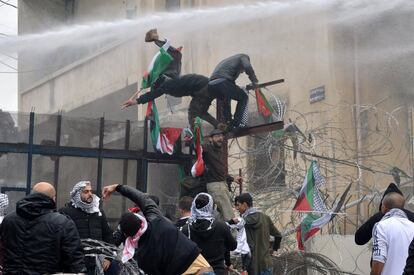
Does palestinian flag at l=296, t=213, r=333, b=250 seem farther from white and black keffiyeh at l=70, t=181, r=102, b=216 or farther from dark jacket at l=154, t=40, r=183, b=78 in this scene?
white and black keffiyeh at l=70, t=181, r=102, b=216

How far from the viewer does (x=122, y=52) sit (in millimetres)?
22438

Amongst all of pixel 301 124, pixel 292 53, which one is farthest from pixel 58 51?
pixel 301 124

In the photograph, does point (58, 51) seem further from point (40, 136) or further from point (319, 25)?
point (40, 136)

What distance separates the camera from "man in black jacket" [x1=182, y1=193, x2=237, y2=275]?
755 centimetres

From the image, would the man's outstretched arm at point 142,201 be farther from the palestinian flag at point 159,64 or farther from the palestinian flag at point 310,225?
the palestinian flag at point 159,64

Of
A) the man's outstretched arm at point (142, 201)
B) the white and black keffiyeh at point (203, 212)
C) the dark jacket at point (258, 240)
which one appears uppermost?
the man's outstretched arm at point (142, 201)

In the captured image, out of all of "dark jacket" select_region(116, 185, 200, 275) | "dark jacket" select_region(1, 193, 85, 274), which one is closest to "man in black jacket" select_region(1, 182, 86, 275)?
"dark jacket" select_region(1, 193, 85, 274)

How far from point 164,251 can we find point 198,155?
14.8 ft

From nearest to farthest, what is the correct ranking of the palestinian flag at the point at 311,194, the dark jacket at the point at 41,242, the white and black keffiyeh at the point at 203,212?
the dark jacket at the point at 41,242, the white and black keffiyeh at the point at 203,212, the palestinian flag at the point at 311,194

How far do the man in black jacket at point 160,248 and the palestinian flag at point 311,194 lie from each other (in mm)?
4769

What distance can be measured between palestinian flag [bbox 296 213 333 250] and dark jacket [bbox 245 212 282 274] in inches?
54.1

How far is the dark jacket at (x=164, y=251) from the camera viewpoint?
236 inches

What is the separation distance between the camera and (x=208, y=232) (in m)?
7.59

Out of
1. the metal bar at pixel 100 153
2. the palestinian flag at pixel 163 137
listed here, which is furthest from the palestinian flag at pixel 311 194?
the metal bar at pixel 100 153
